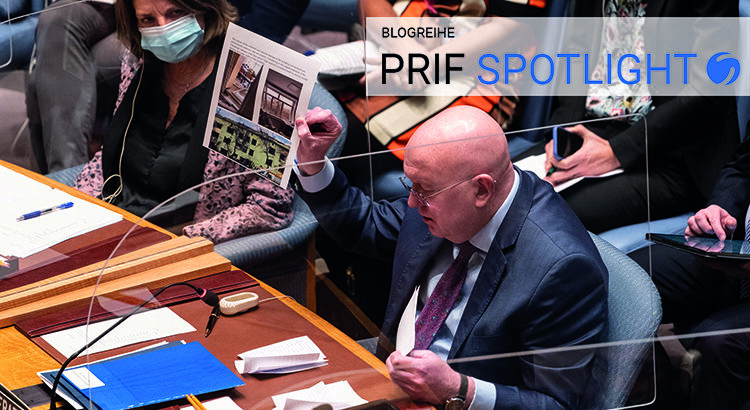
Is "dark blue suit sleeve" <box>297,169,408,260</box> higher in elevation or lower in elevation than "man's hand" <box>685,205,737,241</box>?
higher

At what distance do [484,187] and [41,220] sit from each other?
1.30 meters

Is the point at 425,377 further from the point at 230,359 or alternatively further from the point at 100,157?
the point at 100,157

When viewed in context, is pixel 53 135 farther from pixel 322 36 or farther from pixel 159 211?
pixel 159 211

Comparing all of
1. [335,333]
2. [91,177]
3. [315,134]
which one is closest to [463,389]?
[335,333]

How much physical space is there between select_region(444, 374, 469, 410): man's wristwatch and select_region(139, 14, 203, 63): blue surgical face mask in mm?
1628

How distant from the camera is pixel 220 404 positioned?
51.0 inches

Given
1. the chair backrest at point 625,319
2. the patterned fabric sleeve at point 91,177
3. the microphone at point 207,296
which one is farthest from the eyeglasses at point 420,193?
the patterned fabric sleeve at point 91,177

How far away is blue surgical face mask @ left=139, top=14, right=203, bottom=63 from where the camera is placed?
250 cm

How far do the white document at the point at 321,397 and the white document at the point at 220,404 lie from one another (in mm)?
80

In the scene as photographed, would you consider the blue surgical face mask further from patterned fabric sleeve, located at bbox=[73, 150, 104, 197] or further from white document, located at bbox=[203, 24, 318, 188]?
patterned fabric sleeve, located at bbox=[73, 150, 104, 197]

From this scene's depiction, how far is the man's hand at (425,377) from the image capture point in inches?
45.4

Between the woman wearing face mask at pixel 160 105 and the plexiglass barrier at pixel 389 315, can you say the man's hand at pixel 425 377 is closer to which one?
the plexiglass barrier at pixel 389 315

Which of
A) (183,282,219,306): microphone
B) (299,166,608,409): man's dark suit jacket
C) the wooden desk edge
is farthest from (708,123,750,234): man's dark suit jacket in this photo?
(183,282,219,306): microphone

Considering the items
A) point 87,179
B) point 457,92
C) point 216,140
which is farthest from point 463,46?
point 87,179
